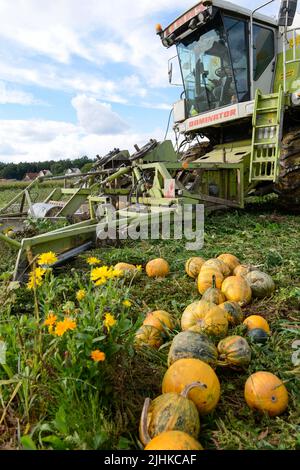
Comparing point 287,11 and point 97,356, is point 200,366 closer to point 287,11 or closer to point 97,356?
point 97,356

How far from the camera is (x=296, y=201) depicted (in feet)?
22.4

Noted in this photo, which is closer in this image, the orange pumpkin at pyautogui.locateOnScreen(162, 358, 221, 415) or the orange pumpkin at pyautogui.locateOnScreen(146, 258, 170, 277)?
the orange pumpkin at pyautogui.locateOnScreen(162, 358, 221, 415)

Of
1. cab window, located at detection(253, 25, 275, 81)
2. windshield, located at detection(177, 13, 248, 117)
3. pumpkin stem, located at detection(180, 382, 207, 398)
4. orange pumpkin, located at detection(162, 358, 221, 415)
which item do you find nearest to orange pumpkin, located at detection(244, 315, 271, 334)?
orange pumpkin, located at detection(162, 358, 221, 415)

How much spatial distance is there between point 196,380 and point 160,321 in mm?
733

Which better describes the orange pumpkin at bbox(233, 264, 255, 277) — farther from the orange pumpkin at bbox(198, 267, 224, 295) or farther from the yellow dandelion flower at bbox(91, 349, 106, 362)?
the yellow dandelion flower at bbox(91, 349, 106, 362)

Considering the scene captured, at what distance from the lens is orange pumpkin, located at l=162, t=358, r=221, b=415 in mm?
1736

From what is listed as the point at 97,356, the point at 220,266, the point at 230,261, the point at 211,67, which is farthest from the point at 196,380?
the point at 211,67

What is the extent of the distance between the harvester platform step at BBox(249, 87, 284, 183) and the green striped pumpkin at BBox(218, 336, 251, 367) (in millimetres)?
4880

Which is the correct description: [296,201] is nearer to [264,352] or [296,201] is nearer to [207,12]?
[207,12]

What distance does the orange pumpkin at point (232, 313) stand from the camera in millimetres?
2503

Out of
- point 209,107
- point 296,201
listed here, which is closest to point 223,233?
point 296,201

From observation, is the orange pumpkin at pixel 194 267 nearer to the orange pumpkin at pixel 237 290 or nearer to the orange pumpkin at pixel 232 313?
the orange pumpkin at pixel 237 290

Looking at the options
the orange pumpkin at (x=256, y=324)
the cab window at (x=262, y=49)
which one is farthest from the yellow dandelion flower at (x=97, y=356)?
the cab window at (x=262, y=49)

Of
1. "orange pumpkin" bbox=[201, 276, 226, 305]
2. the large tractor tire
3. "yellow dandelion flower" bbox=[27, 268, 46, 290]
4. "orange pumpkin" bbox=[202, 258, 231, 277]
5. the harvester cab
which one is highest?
the harvester cab
